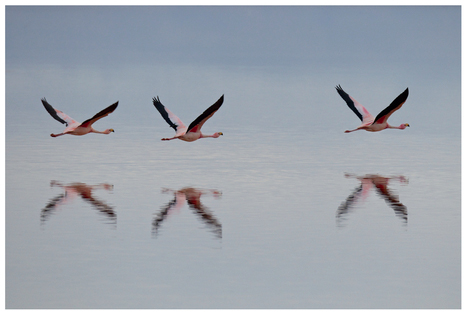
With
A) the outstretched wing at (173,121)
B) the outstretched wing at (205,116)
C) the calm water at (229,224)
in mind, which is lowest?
the calm water at (229,224)

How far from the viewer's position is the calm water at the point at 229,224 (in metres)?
15.1

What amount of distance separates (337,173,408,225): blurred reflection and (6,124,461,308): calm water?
0.14ft

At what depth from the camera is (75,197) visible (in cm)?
2102

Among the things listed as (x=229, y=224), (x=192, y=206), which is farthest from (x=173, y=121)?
(x=229, y=224)

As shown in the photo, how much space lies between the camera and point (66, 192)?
21.5 m

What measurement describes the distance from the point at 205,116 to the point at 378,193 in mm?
4204

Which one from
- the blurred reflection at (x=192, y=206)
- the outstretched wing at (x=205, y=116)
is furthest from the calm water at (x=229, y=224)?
the outstretched wing at (x=205, y=116)

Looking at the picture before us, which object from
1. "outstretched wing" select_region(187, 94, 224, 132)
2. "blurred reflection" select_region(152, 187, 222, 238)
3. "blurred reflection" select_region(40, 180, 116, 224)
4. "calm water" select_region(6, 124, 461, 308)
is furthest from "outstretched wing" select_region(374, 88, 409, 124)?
"blurred reflection" select_region(40, 180, 116, 224)

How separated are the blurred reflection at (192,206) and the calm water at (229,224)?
4cm

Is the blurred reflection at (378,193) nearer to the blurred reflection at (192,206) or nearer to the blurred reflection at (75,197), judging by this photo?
the blurred reflection at (192,206)

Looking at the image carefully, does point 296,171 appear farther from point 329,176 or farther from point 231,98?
point 231,98

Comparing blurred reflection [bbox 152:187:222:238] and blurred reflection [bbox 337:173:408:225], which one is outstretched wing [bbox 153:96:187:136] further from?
blurred reflection [bbox 337:173:408:225]

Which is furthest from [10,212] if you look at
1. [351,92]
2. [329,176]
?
[351,92]

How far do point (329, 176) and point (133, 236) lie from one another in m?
7.12
